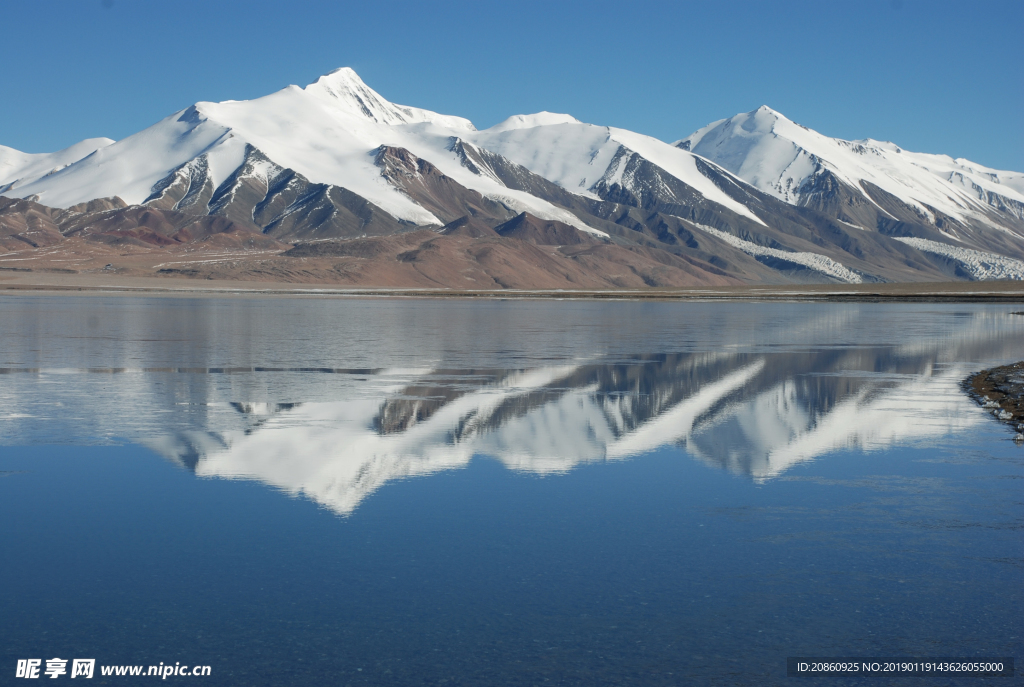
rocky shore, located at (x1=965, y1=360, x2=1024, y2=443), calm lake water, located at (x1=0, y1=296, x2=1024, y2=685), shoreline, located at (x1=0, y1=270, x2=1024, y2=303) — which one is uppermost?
shoreline, located at (x1=0, y1=270, x2=1024, y2=303)

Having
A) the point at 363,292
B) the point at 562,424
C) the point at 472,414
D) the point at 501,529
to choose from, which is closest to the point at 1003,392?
the point at 562,424

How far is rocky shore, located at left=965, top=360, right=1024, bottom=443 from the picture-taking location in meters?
21.4

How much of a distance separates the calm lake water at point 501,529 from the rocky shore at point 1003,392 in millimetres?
439

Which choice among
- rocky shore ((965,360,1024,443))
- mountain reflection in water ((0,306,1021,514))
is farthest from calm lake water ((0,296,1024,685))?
rocky shore ((965,360,1024,443))

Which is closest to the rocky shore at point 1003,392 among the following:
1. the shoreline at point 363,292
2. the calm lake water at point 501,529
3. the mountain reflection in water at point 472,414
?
the calm lake water at point 501,529

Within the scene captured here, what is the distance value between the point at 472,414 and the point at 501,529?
9167 millimetres

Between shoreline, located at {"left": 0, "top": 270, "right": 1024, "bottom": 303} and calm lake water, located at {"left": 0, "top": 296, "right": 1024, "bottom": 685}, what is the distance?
367 feet

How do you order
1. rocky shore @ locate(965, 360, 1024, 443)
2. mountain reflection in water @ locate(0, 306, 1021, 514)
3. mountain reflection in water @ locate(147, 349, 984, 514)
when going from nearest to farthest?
mountain reflection in water @ locate(147, 349, 984, 514)
mountain reflection in water @ locate(0, 306, 1021, 514)
rocky shore @ locate(965, 360, 1024, 443)

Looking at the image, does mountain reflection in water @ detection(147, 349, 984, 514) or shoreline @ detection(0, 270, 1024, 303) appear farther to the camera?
shoreline @ detection(0, 270, 1024, 303)

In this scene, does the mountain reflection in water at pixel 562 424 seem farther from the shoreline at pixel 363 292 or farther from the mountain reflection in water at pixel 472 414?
the shoreline at pixel 363 292

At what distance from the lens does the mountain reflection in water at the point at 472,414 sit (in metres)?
16.5

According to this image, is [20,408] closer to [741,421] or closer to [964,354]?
[741,421]

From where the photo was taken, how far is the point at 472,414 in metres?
21.3

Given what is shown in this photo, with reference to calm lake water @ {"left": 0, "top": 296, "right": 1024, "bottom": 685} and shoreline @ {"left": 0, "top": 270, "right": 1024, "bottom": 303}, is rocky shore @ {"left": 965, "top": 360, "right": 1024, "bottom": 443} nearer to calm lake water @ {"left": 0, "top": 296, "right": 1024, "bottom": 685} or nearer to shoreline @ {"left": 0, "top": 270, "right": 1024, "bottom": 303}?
calm lake water @ {"left": 0, "top": 296, "right": 1024, "bottom": 685}
